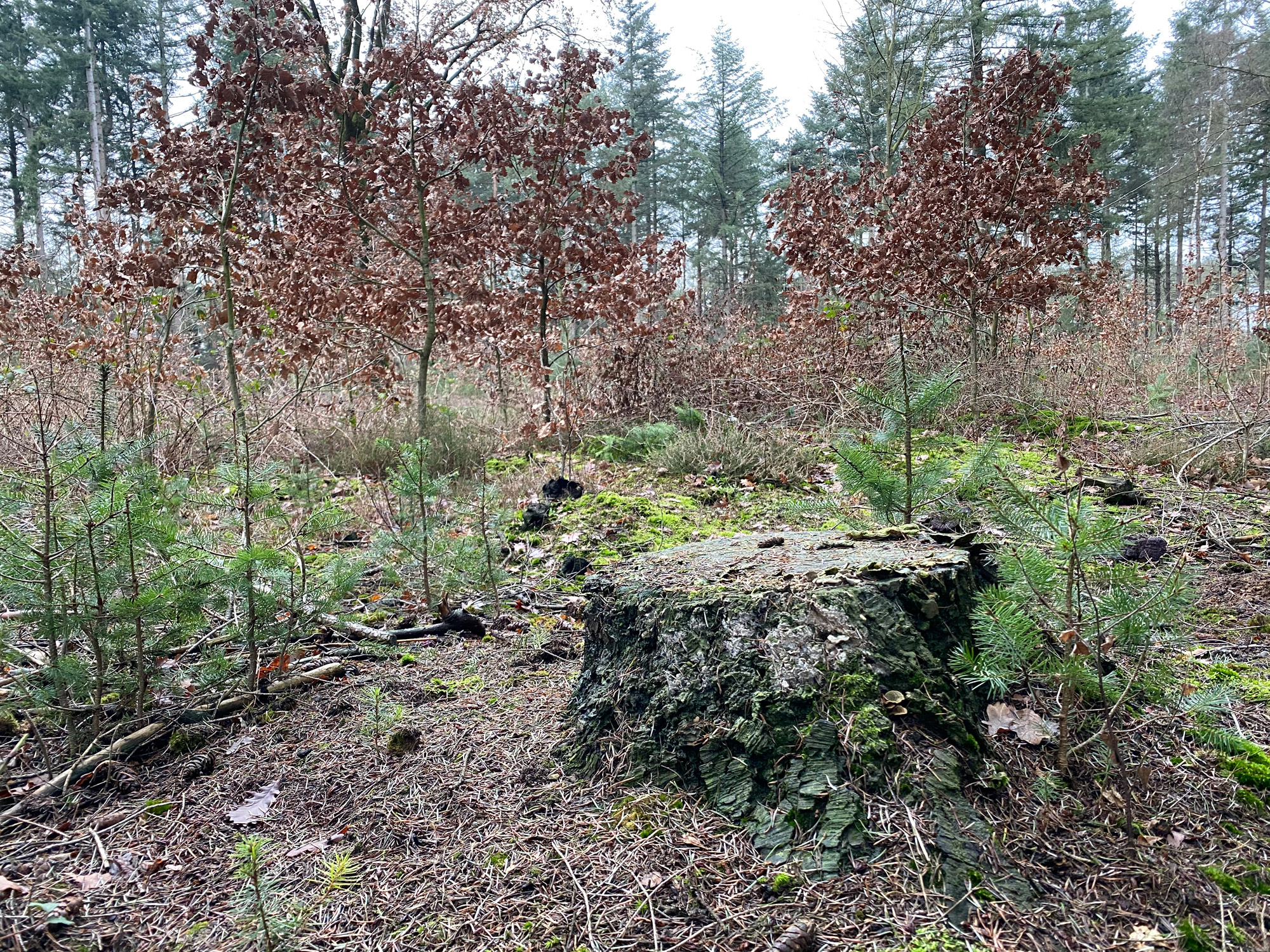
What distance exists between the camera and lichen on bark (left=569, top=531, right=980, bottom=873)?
5.15 feet

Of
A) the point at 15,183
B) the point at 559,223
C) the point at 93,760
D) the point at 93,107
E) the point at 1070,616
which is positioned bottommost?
the point at 93,760

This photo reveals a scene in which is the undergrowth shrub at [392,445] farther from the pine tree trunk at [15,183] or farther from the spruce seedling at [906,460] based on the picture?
the pine tree trunk at [15,183]

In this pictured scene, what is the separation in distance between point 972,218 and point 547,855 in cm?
787

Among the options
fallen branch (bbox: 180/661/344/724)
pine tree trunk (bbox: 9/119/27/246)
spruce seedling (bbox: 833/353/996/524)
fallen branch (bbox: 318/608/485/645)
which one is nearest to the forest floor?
fallen branch (bbox: 180/661/344/724)

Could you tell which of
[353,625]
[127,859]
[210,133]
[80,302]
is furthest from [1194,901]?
[80,302]

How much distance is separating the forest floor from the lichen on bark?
0.07 m

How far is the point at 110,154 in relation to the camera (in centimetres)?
2555

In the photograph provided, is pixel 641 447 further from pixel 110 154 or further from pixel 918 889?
pixel 110 154

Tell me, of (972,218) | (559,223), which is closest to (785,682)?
(559,223)

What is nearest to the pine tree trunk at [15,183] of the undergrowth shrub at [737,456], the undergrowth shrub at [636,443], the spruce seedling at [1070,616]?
the undergrowth shrub at [636,443]

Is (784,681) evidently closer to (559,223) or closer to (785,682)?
(785,682)

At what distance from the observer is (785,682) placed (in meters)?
1.71

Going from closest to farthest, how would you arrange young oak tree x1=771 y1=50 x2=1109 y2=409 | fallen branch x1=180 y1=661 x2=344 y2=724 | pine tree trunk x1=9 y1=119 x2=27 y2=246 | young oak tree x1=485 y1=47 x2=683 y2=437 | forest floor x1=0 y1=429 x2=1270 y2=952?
1. forest floor x1=0 y1=429 x2=1270 y2=952
2. fallen branch x1=180 y1=661 x2=344 y2=724
3. young oak tree x1=485 y1=47 x2=683 y2=437
4. young oak tree x1=771 y1=50 x2=1109 y2=409
5. pine tree trunk x1=9 y1=119 x2=27 y2=246

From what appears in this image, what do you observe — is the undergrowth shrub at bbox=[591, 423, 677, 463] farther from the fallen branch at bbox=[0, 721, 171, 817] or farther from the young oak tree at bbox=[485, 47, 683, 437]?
the fallen branch at bbox=[0, 721, 171, 817]
